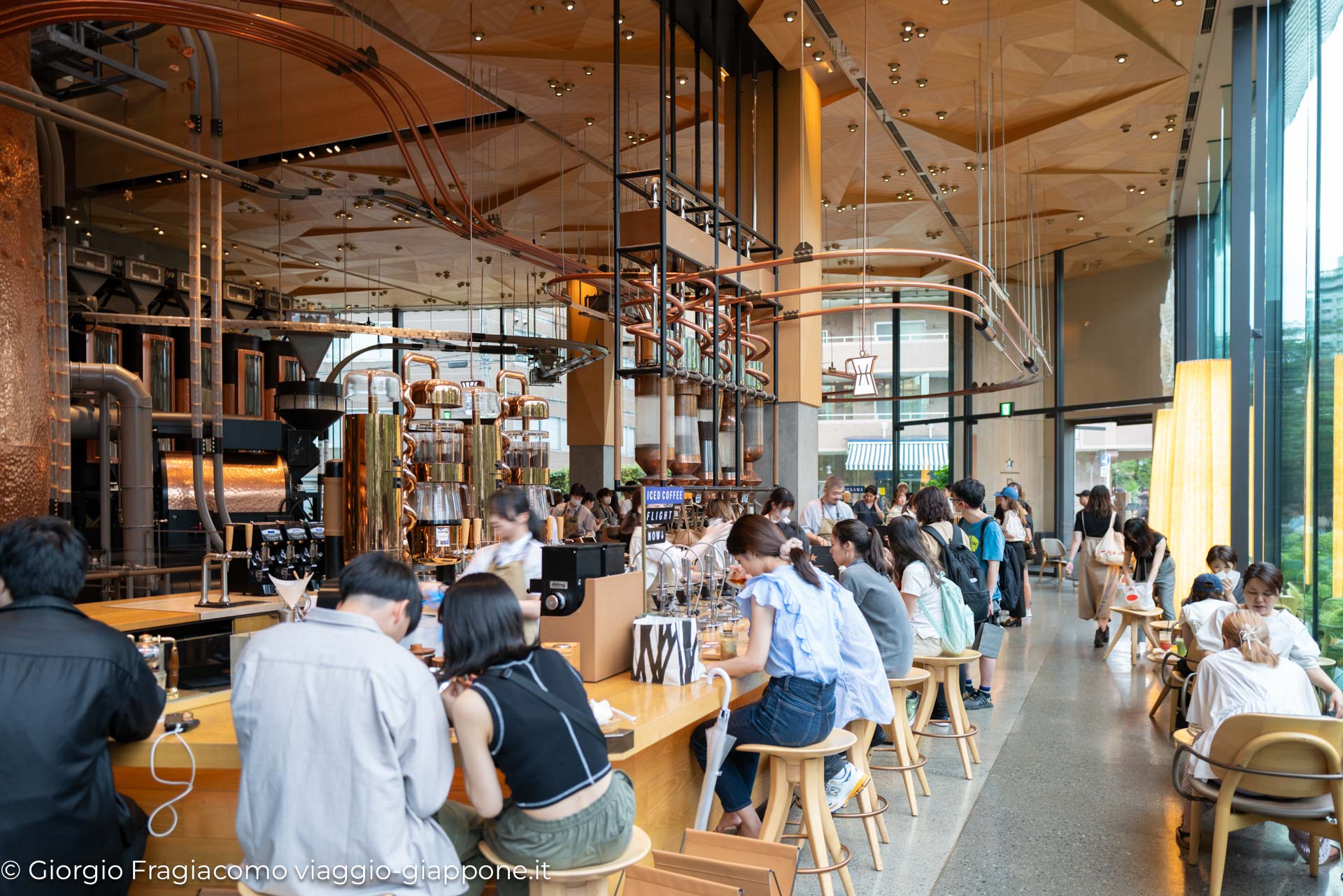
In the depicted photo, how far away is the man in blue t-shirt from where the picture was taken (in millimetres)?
7203

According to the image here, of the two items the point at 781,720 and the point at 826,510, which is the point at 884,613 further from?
the point at 826,510

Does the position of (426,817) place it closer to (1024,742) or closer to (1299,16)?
(1024,742)

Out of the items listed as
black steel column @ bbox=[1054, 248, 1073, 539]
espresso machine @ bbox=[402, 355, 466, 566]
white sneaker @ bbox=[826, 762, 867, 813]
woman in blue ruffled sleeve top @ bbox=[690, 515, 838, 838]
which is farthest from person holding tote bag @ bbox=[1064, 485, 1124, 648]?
black steel column @ bbox=[1054, 248, 1073, 539]

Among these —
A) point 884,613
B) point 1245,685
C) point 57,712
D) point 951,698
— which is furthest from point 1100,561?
point 57,712

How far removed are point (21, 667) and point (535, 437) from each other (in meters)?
4.58

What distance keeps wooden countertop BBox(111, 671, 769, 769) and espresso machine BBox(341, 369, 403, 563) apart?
5.78ft

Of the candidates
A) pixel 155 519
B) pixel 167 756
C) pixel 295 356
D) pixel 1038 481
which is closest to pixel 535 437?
pixel 167 756

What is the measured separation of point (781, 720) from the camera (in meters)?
3.61

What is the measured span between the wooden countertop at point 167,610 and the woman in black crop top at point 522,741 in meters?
3.03

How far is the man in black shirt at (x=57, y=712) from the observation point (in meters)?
2.29

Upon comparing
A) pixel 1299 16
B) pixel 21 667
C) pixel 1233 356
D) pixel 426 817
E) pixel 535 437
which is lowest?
pixel 426 817

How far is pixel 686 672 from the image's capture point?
3.57 meters

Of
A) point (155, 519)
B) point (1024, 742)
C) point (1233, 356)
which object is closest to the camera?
point (1024, 742)

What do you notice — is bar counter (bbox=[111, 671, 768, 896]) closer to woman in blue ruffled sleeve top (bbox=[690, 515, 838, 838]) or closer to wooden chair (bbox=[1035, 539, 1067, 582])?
woman in blue ruffled sleeve top (bbox=[690, 515, 838, 838])
